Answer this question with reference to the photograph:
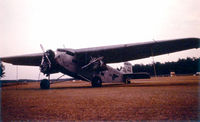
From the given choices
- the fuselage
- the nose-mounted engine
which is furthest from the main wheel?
the fuselage

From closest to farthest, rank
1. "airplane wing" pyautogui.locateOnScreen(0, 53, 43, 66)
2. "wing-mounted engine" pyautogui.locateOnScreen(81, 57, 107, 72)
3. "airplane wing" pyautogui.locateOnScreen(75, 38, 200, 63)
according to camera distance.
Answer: "airplane wing" pyautogui.locateOnScreen(75, 38, 200, 63) → "wing-mounted engine" pyautogui.locateOnScreen(81, 57, 107, 72) → "airplane wing" pyautogui.locateOnScreen(0, 53, 43, 66)

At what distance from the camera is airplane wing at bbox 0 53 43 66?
15570mm

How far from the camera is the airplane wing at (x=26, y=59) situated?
51.1 ft

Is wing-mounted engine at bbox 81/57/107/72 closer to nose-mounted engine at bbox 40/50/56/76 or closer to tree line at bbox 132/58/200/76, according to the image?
nose-mounted engine at bbox 40/50/56/76

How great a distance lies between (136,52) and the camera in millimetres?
14789

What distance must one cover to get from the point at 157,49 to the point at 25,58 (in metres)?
10.4

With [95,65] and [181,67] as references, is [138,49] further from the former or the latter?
[181,67]

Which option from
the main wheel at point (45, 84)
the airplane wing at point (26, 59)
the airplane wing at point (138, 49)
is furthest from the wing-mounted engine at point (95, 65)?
the airplane wing at point (26, 59)

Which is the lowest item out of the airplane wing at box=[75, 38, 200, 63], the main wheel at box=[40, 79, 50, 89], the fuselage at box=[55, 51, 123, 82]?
the main wheel at box=[40, 79, 50, 89]

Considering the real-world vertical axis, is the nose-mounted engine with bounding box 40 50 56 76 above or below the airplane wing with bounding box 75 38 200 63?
→ below

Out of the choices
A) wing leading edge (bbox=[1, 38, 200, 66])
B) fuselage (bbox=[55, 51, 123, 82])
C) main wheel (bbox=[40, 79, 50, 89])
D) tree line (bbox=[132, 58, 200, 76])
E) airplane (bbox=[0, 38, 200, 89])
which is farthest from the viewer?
tree line (bbox=[132, 58, 200, 76])

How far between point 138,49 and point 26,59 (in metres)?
9.27

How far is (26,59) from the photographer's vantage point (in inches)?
658

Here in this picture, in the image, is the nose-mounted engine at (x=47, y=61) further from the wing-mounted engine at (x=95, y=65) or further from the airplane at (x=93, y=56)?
the wing-mounted engine at (x=95, y=65)
